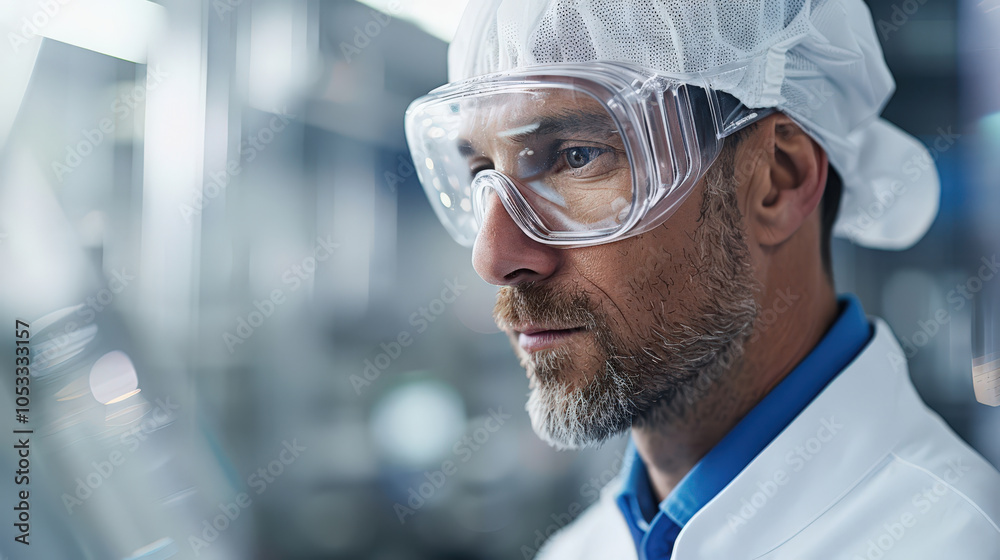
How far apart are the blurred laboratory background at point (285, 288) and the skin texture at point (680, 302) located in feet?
1.48

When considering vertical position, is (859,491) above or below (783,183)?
below

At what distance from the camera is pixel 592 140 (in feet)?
2.34

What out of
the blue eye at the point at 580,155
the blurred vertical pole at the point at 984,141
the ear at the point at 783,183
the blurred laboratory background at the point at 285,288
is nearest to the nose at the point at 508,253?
the blue eye at the point at 580,155

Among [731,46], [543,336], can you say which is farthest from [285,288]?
[731,46]

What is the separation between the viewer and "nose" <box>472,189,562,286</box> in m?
0.75

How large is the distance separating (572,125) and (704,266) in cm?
25

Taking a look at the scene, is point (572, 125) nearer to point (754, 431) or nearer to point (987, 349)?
point (754, 431)

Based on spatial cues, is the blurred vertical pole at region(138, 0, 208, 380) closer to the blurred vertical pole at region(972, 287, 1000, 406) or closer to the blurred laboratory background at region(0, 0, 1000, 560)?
the blurred laboratory background at region(0, 0, 1000, 560)

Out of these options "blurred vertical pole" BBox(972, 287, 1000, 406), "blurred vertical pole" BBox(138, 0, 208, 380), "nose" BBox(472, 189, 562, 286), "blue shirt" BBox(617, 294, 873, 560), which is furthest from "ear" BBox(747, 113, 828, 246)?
"blurred vertical pole" BBox(138, 0, 208, 380)

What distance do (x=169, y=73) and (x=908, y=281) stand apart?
68.2 inches

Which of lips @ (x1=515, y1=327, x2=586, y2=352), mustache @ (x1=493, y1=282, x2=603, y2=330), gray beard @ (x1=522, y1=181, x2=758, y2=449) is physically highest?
mustache @ (x1=493, y1=282, x2=603, y2=330)

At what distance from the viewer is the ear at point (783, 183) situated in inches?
32.0

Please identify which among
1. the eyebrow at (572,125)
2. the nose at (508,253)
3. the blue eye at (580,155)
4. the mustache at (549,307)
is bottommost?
the mustache at (549,307)

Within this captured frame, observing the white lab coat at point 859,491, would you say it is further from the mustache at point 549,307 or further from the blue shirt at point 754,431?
the mustache at point 549,307
